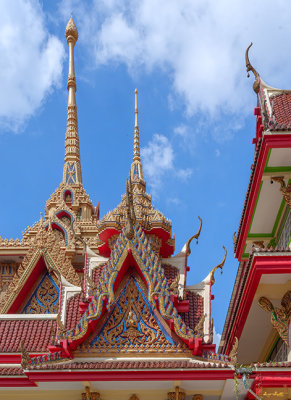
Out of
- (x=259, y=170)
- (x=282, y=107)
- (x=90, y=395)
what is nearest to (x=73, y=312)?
(x=90, y=395)

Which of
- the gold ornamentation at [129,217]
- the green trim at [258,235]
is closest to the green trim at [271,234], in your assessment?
the green trim at [258,235]

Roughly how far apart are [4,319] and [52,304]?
9.47 ft

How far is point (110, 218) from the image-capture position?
15.0 m

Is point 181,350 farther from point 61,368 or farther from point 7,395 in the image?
point 7,395

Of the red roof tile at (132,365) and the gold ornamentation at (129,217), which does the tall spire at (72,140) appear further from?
the red roof tile at (132,365)

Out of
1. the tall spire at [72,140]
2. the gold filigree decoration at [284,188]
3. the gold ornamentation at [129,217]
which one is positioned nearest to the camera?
the gold ornamentation at [129,217]

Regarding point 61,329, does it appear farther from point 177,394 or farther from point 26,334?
point 177,394

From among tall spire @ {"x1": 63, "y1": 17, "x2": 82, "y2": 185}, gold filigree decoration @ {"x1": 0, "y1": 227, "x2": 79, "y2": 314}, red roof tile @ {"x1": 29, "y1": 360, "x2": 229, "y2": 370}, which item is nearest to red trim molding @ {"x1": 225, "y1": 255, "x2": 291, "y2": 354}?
red roof tile @ {"x1": 29, "y1": 360, "x2": 229, "y2": 370}

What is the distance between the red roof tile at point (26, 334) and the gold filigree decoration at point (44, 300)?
2794 millimetres

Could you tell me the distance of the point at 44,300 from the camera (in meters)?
16.6

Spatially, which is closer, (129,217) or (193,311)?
(129,217)

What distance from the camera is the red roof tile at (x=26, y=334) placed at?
→ 13.1m

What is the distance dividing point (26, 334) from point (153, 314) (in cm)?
219

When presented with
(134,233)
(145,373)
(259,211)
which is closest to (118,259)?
(134,233)
